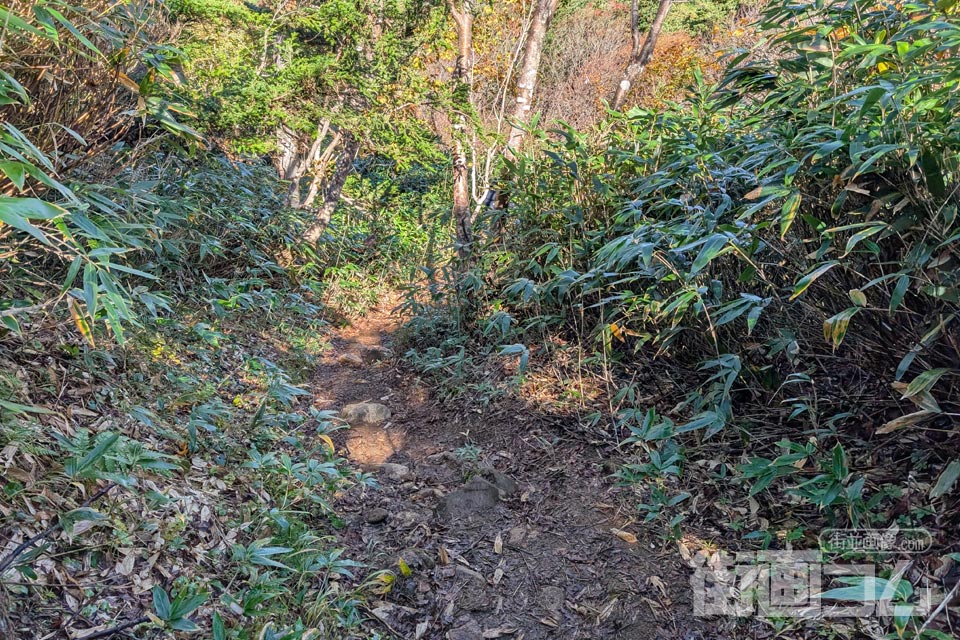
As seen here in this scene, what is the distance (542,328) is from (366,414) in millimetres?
1219

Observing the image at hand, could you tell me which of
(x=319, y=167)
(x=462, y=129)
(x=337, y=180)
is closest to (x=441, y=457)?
(x=462, y=129)

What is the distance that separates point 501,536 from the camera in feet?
9.04

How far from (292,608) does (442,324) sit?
306 centimetres

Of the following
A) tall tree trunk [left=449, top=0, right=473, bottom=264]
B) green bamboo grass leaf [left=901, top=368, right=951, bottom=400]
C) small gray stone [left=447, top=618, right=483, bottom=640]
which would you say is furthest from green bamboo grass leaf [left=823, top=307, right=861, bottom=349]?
tall tree trunk [left=449, top=0, right=473, bottom=264]

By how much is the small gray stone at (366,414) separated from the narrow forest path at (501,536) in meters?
0.05

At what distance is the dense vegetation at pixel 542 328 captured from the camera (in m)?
1.93

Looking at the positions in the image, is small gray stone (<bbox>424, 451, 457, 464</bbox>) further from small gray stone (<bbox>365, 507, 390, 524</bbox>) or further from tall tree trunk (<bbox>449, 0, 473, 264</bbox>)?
tall tree trunk (<bbox>449, 0, 473, 264</bbox>)

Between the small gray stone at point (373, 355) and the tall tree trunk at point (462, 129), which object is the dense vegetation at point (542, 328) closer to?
the tall tree trunk at point (462, 129)

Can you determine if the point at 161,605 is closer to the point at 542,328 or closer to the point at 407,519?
the point at 407,519

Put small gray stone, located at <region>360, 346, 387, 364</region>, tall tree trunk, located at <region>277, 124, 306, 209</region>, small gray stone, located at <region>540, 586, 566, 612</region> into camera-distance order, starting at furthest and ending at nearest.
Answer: tall tree trunk, located at <region>277, 124, 306, 209</region> < small gray stone, located at <region>360, 346, 387, 364</region> < small gray stone, located at <region>540, 586, 566, 612</region>

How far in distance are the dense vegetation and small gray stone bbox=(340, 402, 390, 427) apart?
1.26ft

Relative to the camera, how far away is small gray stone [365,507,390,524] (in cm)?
281

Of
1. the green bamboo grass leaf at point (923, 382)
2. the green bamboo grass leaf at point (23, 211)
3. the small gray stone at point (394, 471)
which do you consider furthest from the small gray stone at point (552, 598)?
the green bamboo grass leaf at point (23, 211)

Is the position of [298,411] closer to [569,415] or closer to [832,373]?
[569,415]
